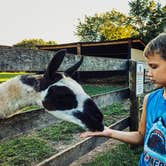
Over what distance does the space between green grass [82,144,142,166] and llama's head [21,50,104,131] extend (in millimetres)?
1385

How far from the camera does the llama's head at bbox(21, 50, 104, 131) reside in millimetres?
2430

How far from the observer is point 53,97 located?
2.55 metres

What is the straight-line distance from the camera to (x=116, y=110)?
7.20 metres

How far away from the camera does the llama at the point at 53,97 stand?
242cm

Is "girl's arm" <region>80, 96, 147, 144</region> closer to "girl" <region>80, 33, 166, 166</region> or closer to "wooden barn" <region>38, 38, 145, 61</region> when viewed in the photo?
"girl" <region>80, 33, 166, 166</region>

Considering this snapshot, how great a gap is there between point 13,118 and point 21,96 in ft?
0.65

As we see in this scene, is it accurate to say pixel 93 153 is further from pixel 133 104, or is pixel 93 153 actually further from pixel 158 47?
pixel 158 47

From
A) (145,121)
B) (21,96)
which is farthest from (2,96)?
(145,121)

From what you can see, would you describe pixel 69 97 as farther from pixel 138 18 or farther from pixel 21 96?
pixel 138 18

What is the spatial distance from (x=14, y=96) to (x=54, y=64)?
1.41ft

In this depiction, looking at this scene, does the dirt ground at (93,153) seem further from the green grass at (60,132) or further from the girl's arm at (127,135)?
the girl's arm at (127,135)

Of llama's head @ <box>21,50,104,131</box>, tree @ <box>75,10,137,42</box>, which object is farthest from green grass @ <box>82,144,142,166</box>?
tree @ <box>75,10,137,42</box>

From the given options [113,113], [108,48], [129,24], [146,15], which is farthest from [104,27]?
[113,113]

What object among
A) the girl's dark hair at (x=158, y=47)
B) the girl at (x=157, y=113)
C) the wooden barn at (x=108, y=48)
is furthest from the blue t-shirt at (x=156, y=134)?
the wooden barn at (x=108, y=48)
